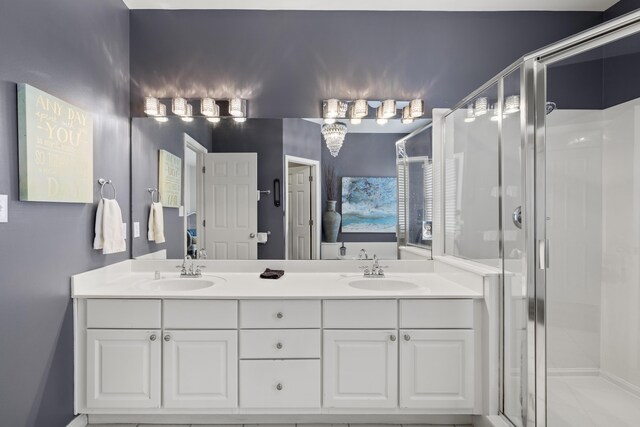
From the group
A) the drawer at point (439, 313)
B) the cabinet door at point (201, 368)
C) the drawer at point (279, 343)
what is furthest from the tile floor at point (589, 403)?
the cabinet door at point (201, 368)

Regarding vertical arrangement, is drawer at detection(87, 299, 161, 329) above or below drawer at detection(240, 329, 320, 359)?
above

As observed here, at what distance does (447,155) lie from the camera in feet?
8.10

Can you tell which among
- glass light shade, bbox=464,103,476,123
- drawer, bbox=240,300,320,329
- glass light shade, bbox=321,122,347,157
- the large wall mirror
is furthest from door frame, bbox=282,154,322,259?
glass light shade, bbox=464,103,476,123

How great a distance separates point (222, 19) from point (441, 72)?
5.27 ft

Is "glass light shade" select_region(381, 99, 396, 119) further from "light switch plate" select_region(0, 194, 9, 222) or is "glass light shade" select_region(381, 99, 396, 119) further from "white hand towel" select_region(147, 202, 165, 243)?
"light switch plate" select_region(0, 194, 9, 222)

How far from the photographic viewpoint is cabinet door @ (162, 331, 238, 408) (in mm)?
1921

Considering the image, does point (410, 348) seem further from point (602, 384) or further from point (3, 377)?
point (3, 377)

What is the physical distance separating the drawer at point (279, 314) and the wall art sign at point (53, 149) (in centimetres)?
107

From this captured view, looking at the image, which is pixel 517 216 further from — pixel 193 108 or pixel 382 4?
pixel 193 108

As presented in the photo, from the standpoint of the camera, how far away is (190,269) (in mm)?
2467

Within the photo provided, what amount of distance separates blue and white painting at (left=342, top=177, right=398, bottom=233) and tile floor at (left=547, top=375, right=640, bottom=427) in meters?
1.30

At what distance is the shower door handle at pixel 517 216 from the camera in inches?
73.2

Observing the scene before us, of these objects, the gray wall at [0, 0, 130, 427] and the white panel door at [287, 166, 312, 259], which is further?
the white panel door at [287, 166, 312, 259]

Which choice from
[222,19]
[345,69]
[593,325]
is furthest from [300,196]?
[593,325]
